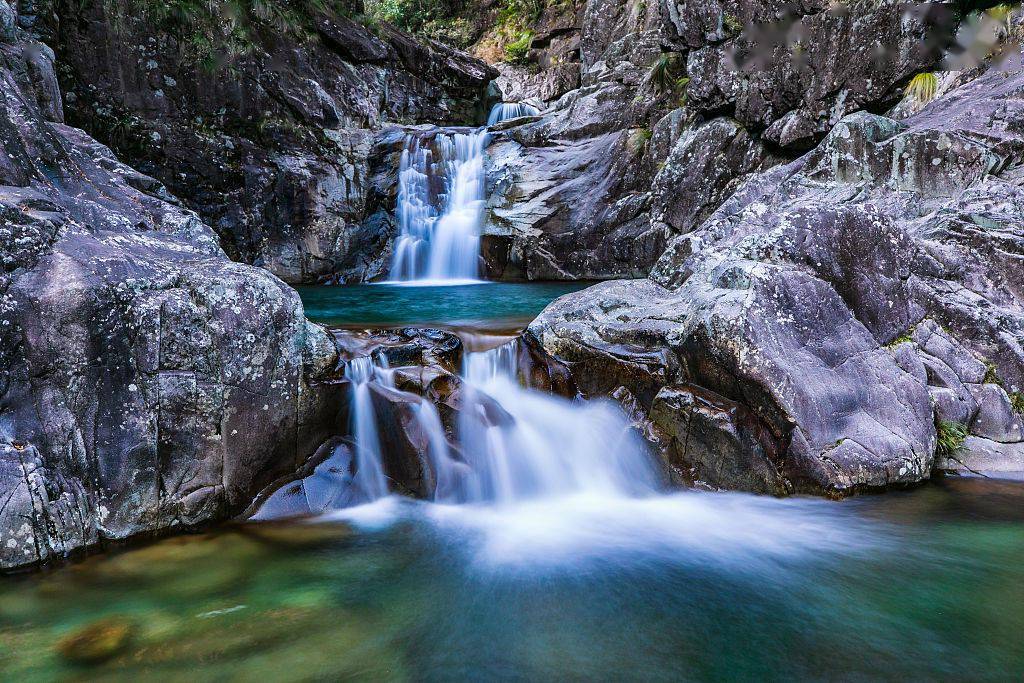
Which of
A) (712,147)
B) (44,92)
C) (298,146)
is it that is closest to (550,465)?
(44,92)

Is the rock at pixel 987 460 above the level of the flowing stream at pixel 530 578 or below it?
above

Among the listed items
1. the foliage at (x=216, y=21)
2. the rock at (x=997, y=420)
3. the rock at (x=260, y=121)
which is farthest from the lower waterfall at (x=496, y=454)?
the foliage at (x=216, y=21)

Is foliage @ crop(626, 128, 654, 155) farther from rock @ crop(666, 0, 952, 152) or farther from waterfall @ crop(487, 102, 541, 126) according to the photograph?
waterfall @ crop(487, 102, 541, 126)

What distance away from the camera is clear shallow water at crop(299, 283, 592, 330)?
27.0 ft

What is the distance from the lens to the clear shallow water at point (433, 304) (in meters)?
8.24

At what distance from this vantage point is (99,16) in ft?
40.7

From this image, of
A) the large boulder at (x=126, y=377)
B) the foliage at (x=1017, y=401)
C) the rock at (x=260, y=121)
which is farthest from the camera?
the rock at (x=260, y=121)

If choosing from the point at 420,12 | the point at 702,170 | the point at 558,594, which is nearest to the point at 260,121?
the point at 702,170

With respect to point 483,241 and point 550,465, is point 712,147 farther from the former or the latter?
point 550,465

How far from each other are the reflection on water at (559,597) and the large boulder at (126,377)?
33cm

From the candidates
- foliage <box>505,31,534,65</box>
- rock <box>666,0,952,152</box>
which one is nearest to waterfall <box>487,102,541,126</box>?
foliage <box>505,31,534,65</box>

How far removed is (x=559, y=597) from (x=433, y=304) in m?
7.35

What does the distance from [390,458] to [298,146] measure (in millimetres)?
12084

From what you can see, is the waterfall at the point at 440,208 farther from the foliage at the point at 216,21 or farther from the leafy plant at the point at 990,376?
the leafy plant at the point at 990,376
